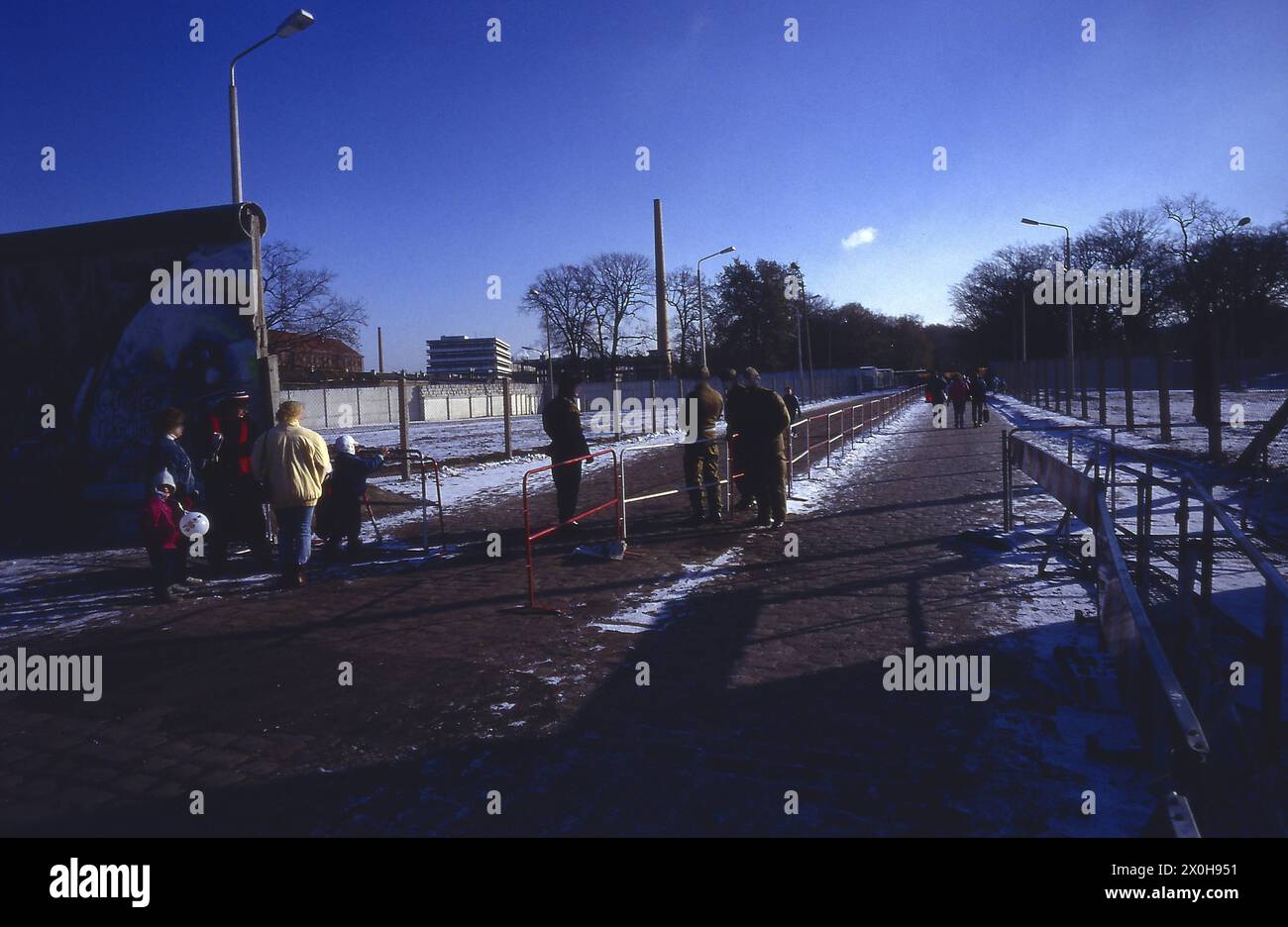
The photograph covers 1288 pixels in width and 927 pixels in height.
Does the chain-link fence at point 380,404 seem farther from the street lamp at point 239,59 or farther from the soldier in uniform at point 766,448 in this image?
the soldier in uniform at point 766,448

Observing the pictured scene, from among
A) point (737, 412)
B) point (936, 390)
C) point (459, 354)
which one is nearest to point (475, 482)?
point (737, 412)

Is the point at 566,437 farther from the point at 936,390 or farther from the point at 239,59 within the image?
the point at 936,390

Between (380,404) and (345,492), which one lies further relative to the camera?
(380,404)

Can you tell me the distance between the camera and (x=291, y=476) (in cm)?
777

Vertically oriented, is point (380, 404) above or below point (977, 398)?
above

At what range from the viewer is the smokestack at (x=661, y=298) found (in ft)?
113

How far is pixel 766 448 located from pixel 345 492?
476 cm

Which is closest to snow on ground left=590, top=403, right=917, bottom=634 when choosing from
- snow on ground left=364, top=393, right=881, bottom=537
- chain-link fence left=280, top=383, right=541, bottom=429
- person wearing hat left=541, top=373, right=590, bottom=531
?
person wearing hat left=541, top=373, right=590, bottom=531

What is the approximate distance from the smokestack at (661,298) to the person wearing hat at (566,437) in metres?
24.3

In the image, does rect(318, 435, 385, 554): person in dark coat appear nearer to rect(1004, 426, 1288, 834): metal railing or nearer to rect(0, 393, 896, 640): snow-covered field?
rect(0, 393, 896, 640): snow-covered field

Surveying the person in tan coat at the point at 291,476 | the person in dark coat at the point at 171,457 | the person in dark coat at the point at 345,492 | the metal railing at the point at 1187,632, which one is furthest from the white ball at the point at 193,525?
the metal railing at the point at 1187,632
